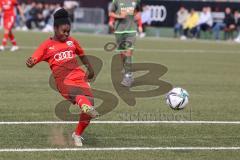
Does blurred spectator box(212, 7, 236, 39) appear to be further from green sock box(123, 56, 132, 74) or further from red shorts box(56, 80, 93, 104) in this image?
red shorts box(56, 80, 93, 104)

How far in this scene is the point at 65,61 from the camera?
9.43m

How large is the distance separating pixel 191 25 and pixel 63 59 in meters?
33.8

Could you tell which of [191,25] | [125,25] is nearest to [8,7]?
[125,25]

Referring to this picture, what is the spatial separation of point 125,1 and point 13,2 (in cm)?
996

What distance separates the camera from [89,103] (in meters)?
9.02

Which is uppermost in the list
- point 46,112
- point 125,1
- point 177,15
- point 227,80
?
point 125,1

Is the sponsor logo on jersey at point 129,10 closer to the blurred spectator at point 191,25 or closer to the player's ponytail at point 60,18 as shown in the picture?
the player's ponytail at point 60,18

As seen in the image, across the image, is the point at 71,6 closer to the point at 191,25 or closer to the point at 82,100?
the point at 191,25

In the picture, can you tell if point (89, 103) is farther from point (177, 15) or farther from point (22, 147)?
point (177, 15)

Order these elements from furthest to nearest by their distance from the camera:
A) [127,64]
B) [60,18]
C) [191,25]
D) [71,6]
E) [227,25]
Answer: [71,6] < [191,25] < [227,25] < [127,64] < [60,18]

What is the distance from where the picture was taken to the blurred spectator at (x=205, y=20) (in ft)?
137

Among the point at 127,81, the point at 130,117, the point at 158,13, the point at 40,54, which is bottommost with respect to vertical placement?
the point at 158,13

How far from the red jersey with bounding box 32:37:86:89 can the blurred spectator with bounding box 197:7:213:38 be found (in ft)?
108

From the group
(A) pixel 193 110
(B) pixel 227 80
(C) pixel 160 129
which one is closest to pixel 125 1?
(B) pixel 227 80
